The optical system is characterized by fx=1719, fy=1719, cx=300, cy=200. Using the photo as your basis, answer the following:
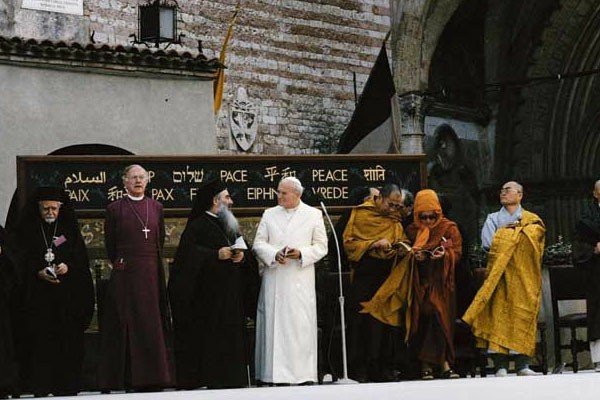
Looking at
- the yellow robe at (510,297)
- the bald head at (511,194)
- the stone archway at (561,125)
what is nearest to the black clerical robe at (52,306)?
the yellow robe at (510,297)

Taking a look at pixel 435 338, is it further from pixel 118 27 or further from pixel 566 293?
pixel 118 27

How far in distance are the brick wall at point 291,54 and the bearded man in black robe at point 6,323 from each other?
8863mm

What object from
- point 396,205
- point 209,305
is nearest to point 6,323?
point 209,305

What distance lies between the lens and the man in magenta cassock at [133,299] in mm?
12555

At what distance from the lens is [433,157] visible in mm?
24594

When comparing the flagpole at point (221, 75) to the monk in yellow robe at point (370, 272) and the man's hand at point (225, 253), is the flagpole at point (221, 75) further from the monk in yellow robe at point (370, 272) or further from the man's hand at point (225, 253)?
the man's hand at point (225, 253)

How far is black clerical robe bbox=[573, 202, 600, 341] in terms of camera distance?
44.1 feet

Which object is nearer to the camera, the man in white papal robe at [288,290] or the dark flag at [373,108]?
the man in white papal robe at [288,290]

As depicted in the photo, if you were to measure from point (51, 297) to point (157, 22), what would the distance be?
7988 mm

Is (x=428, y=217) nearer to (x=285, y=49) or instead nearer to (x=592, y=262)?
(x=592, y=262)

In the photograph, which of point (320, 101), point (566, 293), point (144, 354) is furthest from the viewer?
point (320, 101)

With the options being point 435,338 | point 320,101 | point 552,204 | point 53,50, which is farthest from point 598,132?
point 435,338

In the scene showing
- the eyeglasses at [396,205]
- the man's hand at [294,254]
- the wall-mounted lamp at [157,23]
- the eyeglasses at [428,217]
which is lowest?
the man's hand at [294,254]

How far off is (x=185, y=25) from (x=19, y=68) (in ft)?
12.3
